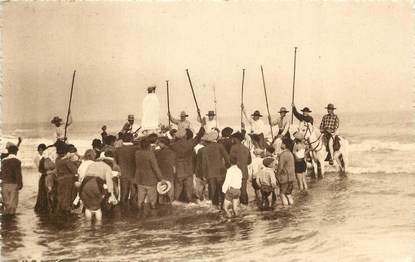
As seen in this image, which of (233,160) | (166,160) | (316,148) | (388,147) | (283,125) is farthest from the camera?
(388,147)

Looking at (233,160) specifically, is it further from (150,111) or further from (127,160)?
(150,111)

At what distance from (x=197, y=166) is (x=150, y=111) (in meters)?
1.75

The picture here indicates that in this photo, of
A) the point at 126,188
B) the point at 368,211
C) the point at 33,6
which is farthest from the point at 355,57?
the point at 33,6

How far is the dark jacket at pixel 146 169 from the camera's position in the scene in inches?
446

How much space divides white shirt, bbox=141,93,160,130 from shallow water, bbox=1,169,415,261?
6.77ft

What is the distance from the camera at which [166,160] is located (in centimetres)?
1197

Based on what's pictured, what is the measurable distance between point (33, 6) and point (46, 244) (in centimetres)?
512

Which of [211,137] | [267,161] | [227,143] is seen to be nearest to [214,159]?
[211,137]

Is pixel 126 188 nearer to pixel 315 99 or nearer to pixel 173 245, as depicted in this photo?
pixel 173 245

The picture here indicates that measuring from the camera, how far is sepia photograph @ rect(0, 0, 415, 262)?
9484 mm

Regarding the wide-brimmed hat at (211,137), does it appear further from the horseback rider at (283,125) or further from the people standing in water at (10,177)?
the horseback rider at (283,125)

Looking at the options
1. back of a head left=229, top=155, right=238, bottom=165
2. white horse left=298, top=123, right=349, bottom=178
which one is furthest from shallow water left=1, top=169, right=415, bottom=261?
white horse left=298, top=123, right=349, bottom=178

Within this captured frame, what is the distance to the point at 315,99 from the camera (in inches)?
795

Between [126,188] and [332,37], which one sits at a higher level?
[332,37]
